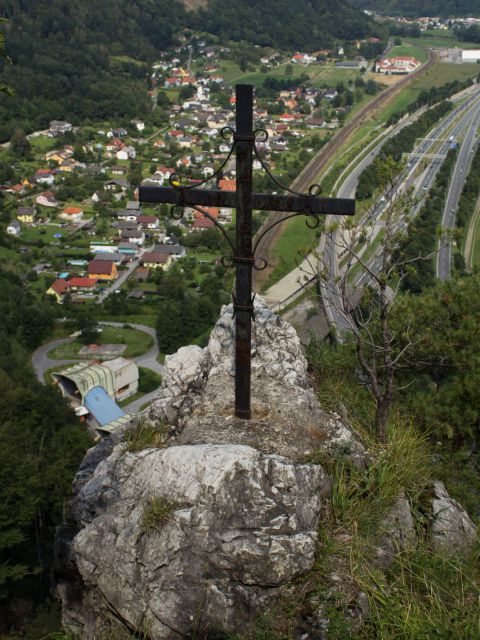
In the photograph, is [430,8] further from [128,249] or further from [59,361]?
[59,361]

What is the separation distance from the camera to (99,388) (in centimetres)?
2336

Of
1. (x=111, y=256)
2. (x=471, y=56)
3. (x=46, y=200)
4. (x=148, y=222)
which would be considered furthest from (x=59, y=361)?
(x=471, y=56)

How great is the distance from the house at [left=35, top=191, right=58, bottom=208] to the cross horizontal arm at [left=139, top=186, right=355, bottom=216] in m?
49.1

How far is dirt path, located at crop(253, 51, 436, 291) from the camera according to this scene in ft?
113

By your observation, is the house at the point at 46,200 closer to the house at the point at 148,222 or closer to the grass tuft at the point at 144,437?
the house at the point at 148,222

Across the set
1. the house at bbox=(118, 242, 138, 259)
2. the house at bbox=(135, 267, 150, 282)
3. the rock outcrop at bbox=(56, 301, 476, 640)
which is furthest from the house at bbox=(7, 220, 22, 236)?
the rock outcrop at bbox=(56, 301, 476, 640)

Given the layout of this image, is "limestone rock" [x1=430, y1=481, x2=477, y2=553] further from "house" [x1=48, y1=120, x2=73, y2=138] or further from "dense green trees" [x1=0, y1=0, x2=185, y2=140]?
"house" [x1=48, y1=120, x2=73, y2=138]

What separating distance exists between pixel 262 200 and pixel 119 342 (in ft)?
86.7

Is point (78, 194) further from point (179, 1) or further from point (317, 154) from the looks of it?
point (179, 1)

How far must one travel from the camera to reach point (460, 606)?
3.78 metres

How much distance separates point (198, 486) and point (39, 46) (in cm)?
9435

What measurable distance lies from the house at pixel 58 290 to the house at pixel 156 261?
18.5ft

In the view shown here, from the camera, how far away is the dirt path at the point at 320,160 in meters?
34.4

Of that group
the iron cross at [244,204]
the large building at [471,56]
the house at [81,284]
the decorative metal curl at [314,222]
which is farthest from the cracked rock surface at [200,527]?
the large building at [471,56]
